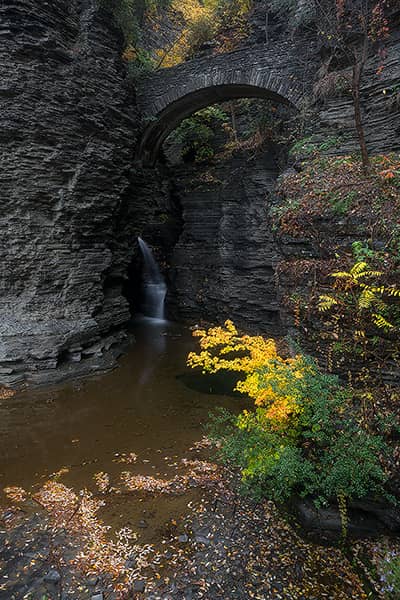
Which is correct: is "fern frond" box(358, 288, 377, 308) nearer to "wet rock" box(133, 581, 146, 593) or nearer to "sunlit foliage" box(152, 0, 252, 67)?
"wet rock" box(133, 581, 146, 593)

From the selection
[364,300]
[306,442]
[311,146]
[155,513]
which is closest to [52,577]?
[155,513]

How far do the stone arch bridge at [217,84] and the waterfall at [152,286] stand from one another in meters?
5.52

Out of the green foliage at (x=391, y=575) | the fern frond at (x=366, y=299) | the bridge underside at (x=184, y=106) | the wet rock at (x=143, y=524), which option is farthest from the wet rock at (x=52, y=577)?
the bridge underside at (x=184, y=106)

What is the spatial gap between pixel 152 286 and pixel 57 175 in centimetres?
977

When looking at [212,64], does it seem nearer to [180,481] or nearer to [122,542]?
[180,481]

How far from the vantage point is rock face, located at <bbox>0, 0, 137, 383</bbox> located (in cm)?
1033

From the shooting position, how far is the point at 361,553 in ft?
14.2

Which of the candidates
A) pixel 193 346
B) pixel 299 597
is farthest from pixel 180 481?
pixel 193 346

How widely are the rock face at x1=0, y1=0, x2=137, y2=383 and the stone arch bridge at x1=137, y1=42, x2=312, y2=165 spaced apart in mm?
2115

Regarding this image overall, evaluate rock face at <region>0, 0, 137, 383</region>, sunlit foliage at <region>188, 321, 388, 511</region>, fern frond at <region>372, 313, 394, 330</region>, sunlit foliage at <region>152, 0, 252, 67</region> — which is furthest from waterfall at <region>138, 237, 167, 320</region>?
fern frond at <region>372, 313, 394, 330</region>

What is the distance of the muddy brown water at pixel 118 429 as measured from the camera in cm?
555

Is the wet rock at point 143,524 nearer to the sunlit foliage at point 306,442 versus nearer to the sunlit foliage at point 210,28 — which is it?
the sunlit foliage at point 306,442

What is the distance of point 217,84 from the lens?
44.2ft

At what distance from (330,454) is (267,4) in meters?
18.1
